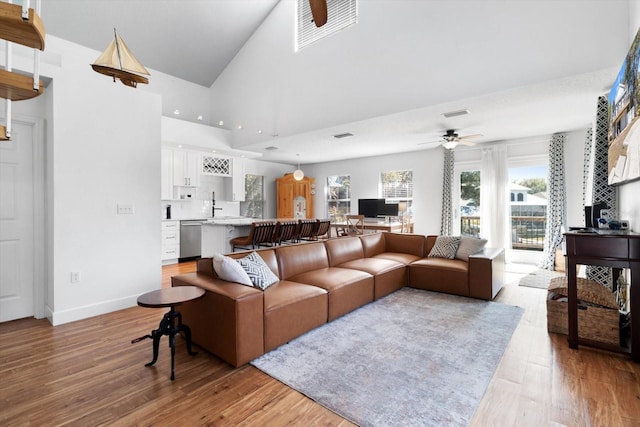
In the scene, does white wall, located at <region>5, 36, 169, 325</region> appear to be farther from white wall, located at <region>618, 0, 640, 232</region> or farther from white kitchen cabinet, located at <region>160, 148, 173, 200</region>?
white wall, located at <region>618, 0, 640, 232</region>

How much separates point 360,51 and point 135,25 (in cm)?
394

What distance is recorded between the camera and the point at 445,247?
4.44m

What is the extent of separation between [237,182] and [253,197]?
974 millimetres

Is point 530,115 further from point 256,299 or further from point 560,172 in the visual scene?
point 256,299

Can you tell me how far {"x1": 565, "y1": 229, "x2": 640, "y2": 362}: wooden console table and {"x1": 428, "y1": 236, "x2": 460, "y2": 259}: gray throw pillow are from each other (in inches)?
73.1

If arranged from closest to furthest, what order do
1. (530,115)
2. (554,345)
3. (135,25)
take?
(554,345)
(530,115)
(135,25)

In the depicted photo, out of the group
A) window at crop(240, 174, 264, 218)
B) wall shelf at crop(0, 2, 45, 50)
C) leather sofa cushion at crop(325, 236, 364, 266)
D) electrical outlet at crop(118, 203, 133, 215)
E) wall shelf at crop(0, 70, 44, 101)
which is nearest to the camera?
wall shelf at crop(0, 2, 45, 50)

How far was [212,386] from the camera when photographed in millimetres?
1990

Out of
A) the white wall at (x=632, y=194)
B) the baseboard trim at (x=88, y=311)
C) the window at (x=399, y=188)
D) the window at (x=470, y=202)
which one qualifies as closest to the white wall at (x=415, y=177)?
the window at (x=399, y=188)

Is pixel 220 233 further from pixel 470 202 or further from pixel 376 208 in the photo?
pixel 470 202

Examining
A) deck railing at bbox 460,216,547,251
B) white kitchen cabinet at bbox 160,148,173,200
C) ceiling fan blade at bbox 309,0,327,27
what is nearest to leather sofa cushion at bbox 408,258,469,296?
deck railing at bbox 460,216,547,251

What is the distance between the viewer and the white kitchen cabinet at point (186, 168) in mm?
6559

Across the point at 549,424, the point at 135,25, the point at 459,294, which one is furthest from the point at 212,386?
the point at 135,25

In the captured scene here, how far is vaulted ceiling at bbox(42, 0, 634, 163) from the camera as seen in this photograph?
128 inches
